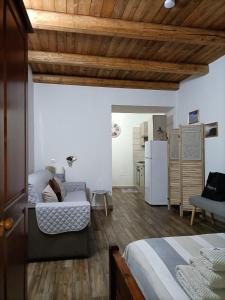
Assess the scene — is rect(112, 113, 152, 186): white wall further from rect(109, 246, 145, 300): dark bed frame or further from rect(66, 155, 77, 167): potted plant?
rect(109, 246, 145, 300): dark bed frame

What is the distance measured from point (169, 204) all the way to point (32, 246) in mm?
3007

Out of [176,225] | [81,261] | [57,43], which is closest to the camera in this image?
[81,261]

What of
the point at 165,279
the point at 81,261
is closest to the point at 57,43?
the point at 81,261

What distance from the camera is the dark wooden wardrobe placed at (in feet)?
3.31

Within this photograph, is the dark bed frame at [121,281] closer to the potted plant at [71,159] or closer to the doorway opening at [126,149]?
the potted plant at [71,159]

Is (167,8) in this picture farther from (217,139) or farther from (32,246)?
(32,246)

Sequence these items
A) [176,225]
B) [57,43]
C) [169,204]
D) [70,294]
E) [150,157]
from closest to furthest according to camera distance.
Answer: [70,294], [57,43], [176,225], [169,204], [150,157]

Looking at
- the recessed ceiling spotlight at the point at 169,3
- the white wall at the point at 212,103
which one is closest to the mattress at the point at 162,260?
the recessed ceiling spotlight at the point at 169,3

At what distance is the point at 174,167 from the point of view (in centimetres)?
461

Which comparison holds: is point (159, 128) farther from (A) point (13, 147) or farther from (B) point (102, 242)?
(A) point (13, 147)

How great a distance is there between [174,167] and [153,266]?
3.54 meters

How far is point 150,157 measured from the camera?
5.06 metres

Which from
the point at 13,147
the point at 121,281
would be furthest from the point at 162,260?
the point at 13,147

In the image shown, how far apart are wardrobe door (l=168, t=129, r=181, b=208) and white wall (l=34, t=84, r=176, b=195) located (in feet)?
3.85
